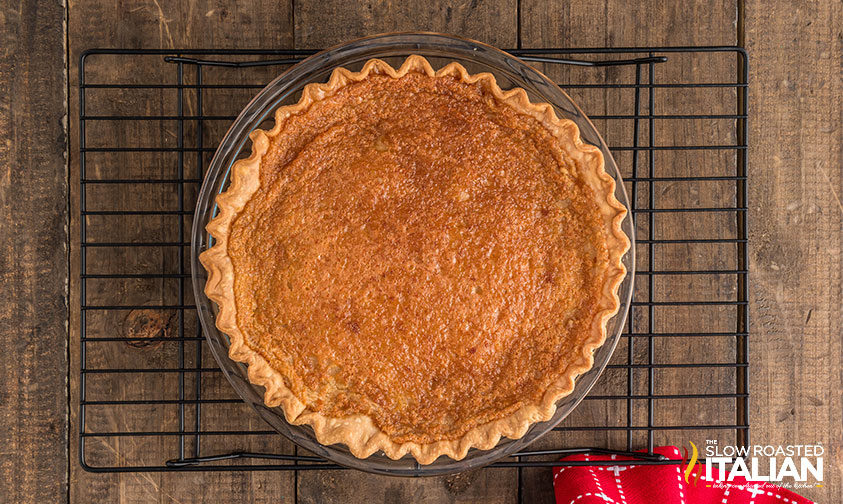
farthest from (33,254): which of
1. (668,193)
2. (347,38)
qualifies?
(668,193)

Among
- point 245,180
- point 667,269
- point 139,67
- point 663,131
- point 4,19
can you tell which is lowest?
point 667,269

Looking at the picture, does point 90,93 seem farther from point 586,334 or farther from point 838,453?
point 838,453

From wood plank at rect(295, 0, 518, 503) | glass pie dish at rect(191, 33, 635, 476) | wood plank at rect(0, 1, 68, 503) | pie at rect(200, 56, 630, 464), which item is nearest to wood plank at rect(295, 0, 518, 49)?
wood plank at rect(295, 0, 518, 503)

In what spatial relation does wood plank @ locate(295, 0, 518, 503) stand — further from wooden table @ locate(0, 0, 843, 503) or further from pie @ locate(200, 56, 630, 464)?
pie @ locate(200, 56, 630, 464)

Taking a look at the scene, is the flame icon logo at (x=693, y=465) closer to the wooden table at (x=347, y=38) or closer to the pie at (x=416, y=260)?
the wooden table at (x=347, y=38)

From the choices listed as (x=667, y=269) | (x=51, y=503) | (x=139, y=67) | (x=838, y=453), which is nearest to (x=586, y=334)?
(x=667, y=269)

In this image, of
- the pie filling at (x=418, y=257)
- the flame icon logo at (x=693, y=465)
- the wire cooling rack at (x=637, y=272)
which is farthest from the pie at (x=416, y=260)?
the flame icon logo at (x=693, y=465)
